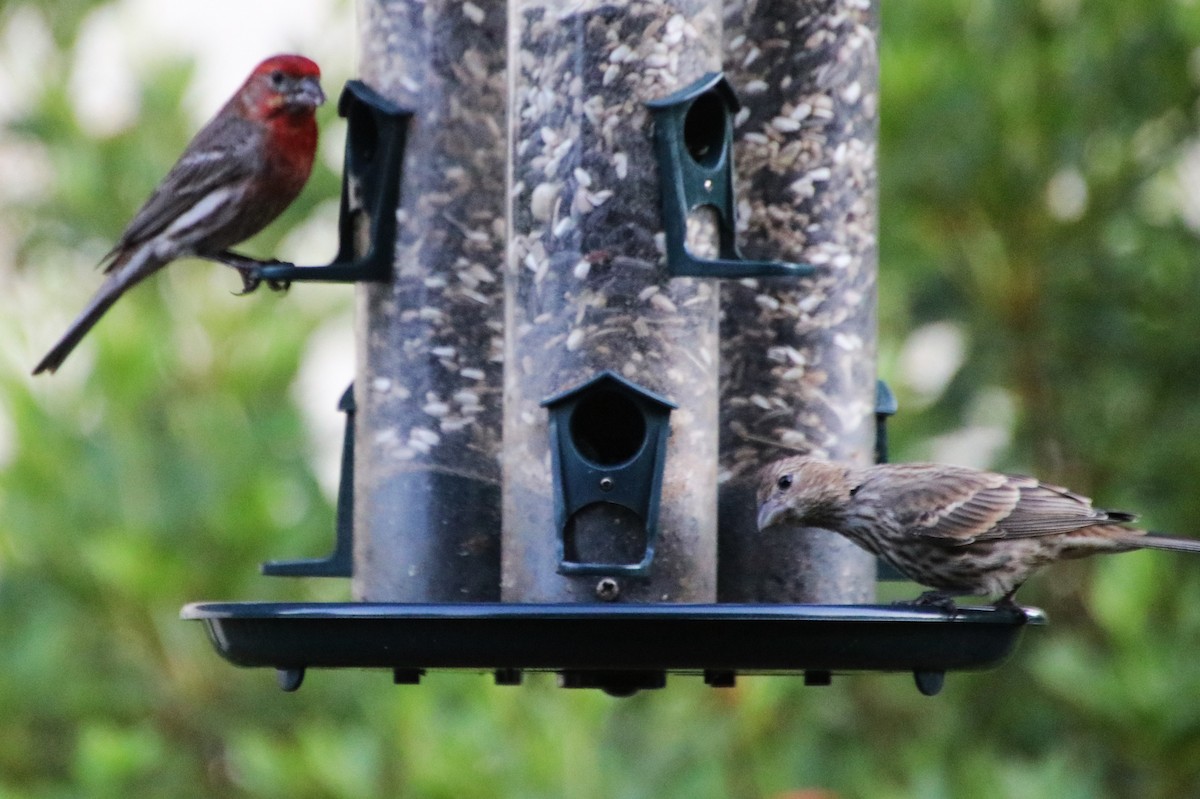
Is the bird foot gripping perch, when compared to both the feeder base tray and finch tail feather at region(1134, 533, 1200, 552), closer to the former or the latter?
the feeder base tray

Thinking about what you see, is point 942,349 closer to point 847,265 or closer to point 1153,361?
point 1153,361

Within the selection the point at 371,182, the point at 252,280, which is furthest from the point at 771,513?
the point at 252,280

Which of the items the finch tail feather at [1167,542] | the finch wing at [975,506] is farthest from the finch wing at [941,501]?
the finch tail feather at [1167,542]

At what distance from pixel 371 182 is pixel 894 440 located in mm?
3291

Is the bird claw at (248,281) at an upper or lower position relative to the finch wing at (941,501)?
upper

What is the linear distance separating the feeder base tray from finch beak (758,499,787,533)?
1.99 feet

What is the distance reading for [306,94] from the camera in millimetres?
7250

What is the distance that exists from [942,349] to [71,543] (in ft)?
13.6

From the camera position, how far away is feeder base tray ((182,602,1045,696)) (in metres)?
4.56

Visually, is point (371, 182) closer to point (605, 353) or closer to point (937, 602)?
point (605, 353)

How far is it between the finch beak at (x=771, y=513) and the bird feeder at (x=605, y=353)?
0.60 feet

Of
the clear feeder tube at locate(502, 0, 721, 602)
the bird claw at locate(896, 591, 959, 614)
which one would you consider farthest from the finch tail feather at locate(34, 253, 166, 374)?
the bird claw at locate(896, 591, 959, 614)

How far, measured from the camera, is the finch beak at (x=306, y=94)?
721 centimetres

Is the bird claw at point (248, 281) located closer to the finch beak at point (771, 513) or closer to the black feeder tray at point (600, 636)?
the black feeder tray at point (600, 636)
